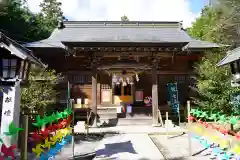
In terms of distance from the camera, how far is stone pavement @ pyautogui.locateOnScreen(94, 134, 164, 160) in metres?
6.86

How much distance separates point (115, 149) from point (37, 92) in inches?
208

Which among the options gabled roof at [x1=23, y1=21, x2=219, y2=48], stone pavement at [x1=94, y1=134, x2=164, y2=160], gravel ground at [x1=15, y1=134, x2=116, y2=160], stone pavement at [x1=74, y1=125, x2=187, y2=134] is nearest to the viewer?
stone pavement at [x1=94, y1=134, x2=164, y2=160]

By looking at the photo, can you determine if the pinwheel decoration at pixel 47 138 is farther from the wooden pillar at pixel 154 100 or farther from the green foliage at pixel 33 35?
the wooden pillar at pixel 154 100

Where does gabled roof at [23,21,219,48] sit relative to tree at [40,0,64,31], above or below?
below

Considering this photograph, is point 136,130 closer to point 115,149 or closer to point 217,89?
point 115,149

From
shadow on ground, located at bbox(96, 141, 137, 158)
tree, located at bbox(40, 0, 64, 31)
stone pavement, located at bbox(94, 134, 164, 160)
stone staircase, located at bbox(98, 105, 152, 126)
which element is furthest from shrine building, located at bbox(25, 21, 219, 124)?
tree, located at bbox(40, 0, 64, 31)

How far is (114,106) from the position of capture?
15.2 meters

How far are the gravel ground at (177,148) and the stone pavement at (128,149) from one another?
37 cm

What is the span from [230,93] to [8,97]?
10494 mm

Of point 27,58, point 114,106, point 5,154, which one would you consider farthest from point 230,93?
point 5,154

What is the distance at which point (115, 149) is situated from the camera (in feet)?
25.6

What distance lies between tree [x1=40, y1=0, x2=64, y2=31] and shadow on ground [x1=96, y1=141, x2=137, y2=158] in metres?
35.0

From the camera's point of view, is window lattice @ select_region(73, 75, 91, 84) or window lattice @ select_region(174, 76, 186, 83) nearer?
window lattice @ select_region(73, 75, 91, 84)

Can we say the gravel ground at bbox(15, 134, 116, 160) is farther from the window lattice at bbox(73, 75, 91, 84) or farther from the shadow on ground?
the window lattice at bbox(73, 75, 91, 84)
